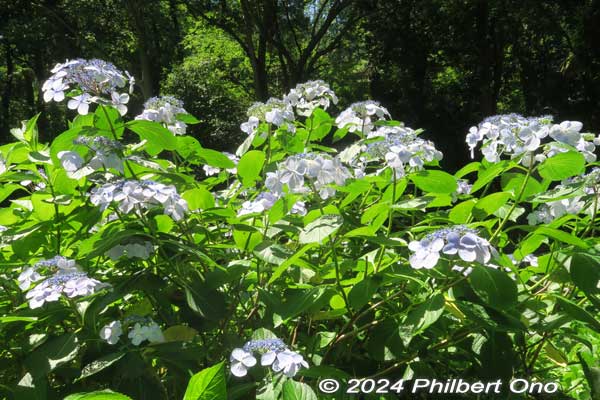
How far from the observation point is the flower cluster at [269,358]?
1.20 meters

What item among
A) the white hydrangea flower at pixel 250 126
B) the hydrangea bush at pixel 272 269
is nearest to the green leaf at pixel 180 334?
the hydrangea bush at pixel 272 269

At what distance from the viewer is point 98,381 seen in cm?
157

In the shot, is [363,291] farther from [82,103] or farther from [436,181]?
[82,103]

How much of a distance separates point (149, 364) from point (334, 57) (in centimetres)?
1492

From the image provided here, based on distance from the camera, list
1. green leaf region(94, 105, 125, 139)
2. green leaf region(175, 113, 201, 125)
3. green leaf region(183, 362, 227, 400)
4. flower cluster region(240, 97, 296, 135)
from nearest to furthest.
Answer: green leaf region(183, 362, 227, 400)
green leaf region(94, 105, 125, 139)
flower cluster region(240, 97, 296, 135)
green leaf region(175, 113, 201, 125)

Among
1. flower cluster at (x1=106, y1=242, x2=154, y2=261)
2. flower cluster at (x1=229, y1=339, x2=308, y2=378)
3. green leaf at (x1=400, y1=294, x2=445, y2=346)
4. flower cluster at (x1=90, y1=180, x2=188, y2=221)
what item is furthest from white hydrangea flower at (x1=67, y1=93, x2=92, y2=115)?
green leaf at (x1=400, y1=294, x2=445, y2=346)

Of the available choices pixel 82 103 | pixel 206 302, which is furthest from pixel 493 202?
pixel 82 103

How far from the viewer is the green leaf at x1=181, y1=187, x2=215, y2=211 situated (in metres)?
1.64

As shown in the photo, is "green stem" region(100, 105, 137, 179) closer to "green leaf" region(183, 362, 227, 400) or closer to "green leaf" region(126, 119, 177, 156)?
"green leaf" region(126, 119, 177, 156)

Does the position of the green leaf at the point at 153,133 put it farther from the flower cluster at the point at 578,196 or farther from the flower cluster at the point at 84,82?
the flower cluster at the point at 578,196

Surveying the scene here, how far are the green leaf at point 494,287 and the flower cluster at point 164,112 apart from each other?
1185 mm

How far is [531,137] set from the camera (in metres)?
1.39

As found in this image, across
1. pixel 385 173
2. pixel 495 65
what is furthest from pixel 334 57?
pixel 385 173

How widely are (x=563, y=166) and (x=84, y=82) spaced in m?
1.19
